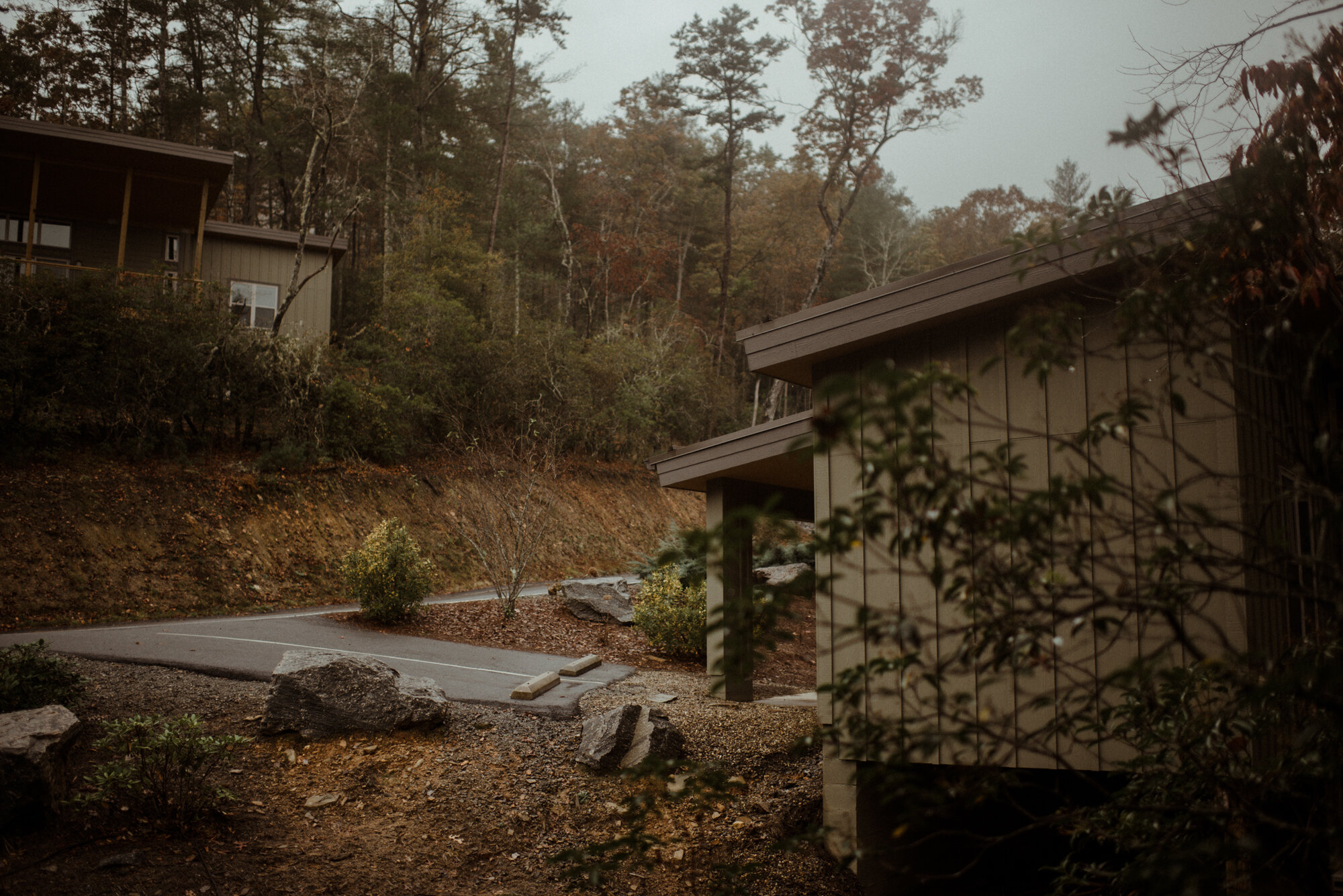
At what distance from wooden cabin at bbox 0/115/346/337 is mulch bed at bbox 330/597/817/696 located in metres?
8.51

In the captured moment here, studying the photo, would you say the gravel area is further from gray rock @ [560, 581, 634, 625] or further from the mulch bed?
gray rock @ [560, 581, 634, 625]

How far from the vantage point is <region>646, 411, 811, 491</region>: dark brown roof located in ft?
24.5

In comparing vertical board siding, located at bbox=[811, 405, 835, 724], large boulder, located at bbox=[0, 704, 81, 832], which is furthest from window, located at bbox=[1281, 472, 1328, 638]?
large boulder, located at bbox=[0, 704, 81, 832]

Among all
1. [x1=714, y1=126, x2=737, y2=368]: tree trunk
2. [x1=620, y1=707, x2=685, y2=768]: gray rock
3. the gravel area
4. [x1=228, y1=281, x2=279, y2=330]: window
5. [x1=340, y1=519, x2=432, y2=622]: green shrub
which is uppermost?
[x1=714, y1=126, x2=737, y2=368]: tree trunk

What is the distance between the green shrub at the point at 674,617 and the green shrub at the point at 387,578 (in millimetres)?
3071

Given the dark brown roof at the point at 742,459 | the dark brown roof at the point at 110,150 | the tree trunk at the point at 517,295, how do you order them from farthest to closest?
the tree trunk at the point at 517,295 < the dark brown roof at the point at 110,150 < the dark brown roof at the point at 742,459

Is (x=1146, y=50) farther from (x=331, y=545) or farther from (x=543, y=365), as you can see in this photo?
(x=543, y=365)

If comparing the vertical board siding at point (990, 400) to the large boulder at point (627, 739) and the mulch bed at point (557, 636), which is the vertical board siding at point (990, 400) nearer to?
the large boulder at point (627, 739)

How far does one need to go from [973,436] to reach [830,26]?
1944 cm

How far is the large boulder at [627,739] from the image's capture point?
6230 mm

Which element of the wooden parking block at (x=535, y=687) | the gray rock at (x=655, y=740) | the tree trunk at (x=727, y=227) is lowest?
the gray rock at (x=655, y=740)

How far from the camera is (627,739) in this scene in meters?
6.40

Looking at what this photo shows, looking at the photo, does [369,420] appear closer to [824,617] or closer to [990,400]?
[824,617]

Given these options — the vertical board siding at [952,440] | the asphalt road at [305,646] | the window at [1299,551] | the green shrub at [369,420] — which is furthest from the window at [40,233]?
the window at [1299,551]
